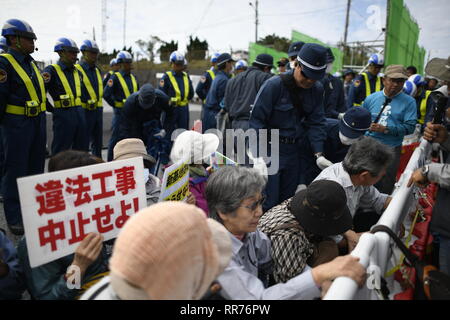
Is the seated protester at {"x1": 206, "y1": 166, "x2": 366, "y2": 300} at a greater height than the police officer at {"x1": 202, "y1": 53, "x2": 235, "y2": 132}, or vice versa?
the police officer at {"x1": 202, "y1": 53, "x2": 235, "y2": 132}

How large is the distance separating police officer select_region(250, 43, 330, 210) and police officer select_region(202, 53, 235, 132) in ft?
12.3

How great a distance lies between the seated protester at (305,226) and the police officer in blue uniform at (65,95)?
3989 mm

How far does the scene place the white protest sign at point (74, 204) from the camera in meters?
1.29

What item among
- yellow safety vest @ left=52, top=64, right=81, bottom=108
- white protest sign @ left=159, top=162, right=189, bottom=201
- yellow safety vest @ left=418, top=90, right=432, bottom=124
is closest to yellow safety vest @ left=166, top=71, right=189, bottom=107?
yellow safety vest @ left=52, top=64, right=81, bottom=108

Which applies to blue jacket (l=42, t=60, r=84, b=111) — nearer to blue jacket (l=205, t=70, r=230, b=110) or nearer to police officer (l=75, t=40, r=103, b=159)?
police officer (l=75, t=40, r=103, b=159)

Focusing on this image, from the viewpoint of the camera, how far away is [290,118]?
3348 mm

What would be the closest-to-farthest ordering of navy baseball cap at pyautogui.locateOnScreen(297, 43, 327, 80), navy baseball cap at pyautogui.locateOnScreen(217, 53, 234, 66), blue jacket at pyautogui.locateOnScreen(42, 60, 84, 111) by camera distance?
navy baseball cap at pyautogui.locateOnScreen(297, 43, 327, 80)
blue jacket at pyautogui.locateOnScreen(42, 60, 84, 111)
navy baseball cap at pyautogui.locateOnScreen(217, 53, 234, 66)

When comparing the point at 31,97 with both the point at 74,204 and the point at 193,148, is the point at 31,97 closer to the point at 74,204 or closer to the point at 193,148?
the point at 193,148

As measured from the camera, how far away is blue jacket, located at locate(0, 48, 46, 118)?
10.5ft

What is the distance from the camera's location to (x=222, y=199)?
1.64m

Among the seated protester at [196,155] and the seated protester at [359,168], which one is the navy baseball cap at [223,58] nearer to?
the seated protester at [196,155]

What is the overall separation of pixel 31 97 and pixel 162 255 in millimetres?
3391
